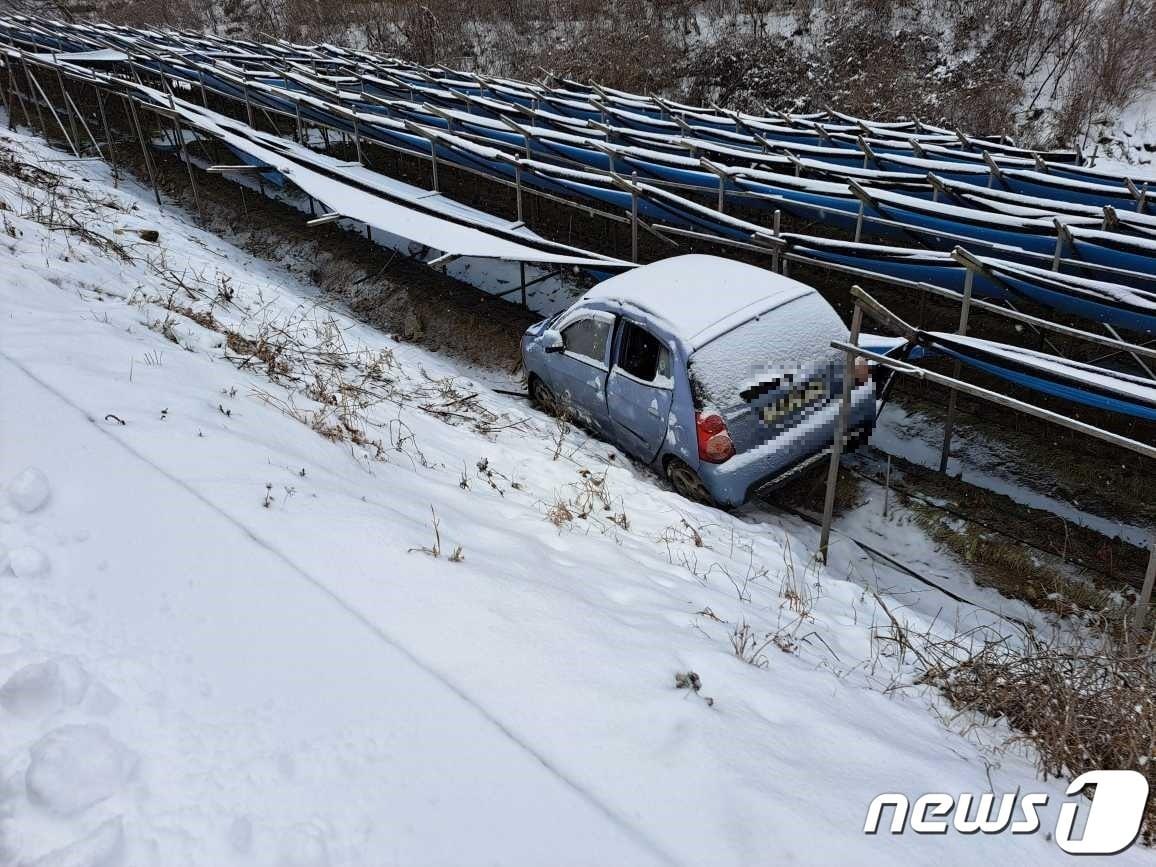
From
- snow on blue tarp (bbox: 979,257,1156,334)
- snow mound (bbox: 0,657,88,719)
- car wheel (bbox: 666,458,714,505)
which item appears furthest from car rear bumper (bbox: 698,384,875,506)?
snow mound (bbox: 0,657,88,719)

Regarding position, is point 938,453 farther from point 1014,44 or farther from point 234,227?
point 1014,44

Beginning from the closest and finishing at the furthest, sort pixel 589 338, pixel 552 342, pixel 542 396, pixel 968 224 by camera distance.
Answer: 1. pixel 589 338
2. pixel 552 342
3. pixel 542 396
4. pixel 968 224

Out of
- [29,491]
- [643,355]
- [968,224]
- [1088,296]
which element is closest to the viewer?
[29,491]

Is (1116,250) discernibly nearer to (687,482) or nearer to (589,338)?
(687,482)

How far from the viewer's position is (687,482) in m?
5.25

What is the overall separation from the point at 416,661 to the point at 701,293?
11.9 ft

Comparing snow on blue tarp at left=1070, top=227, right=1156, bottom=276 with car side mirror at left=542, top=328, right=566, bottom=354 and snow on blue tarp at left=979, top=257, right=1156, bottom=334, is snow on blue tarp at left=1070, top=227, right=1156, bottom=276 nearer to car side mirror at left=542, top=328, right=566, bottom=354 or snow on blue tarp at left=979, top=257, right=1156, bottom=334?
snow on blue tarp at left=979, top=257, right=1156, bottom=334

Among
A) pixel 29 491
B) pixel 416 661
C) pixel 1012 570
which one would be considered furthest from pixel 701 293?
pixel 29 491

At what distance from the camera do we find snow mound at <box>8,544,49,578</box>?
2330 millimetres

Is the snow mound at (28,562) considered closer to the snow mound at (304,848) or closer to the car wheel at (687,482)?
the snow mound at (304,848)

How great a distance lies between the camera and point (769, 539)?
16.1 feet

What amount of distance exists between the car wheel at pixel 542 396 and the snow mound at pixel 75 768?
4.73 metres

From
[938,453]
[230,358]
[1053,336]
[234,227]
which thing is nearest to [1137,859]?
[938,453]

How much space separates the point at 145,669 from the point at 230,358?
12.1ft
